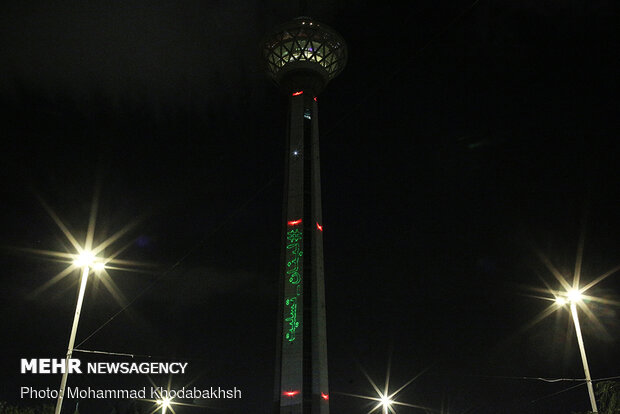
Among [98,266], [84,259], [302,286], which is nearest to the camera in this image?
[84,259]

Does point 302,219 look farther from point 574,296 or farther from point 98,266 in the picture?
point 574,296

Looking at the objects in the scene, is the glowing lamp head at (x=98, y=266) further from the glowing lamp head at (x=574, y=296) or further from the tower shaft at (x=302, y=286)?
the glowing lamp head at (x=574, y=296)

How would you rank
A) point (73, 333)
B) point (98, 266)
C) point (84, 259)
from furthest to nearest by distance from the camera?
point (98, 266) < point (84, 259) < point (73, 333)

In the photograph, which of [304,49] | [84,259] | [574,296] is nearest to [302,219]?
[304,49]

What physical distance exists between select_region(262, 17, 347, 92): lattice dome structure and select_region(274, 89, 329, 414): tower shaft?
6982 millimetres

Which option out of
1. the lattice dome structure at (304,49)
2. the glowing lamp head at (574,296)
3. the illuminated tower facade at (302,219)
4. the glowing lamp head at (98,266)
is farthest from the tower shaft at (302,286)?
the glowing lamp head at (574,296)

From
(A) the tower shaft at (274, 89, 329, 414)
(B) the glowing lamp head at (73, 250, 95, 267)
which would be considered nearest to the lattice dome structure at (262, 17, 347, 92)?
(A) the tower shaft at (274, 89, 329, 414)

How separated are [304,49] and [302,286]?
2814 cm

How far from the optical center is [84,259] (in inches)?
944

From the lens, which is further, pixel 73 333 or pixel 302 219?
pixel 302 219

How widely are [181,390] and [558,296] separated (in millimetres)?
33945

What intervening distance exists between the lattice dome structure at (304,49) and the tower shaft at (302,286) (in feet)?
22.9

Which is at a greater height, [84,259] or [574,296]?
[84,259]

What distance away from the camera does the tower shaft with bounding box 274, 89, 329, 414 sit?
37.4 m
